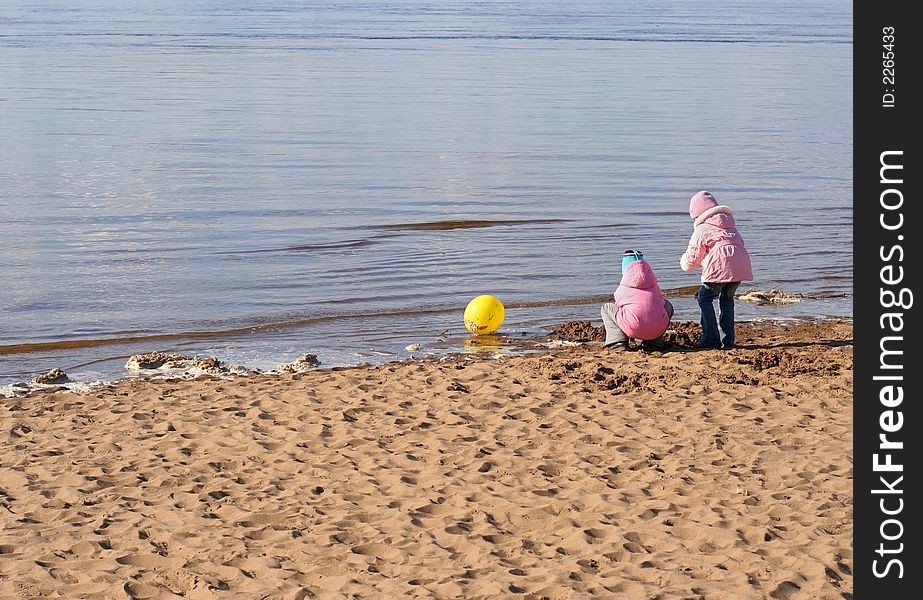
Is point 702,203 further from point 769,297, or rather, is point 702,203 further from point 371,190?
point 371,190

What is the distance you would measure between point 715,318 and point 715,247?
2.31 feet

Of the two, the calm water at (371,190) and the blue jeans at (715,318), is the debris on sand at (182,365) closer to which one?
the calm water at (371,190)

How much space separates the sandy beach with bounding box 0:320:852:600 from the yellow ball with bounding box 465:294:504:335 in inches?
57.8

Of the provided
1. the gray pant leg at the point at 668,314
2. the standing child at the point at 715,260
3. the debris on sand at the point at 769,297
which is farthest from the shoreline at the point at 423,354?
the debris on sand at the point at 769,297

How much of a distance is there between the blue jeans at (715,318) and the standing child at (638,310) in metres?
0.37

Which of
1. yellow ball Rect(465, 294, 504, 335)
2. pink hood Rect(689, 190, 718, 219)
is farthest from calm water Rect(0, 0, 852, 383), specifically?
pink hood Rect(689, 190, 718, 219)

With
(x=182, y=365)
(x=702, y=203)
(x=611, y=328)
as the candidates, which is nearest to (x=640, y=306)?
(x=611, y=328)

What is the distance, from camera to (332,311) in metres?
12.4

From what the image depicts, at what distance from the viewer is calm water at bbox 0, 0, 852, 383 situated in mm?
12297

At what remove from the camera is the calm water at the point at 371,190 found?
12.3 m

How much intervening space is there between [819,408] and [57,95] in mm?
28098

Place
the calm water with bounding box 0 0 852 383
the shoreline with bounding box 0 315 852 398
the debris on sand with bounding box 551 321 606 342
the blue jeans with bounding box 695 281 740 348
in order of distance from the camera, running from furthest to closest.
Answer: the calm water with bounding box 0 0 852 383, the debris on sand with bounding box 551 321 606 342, the blue jeans with bounding box 695 281 740 348, the shoreline with bounding box 0 315 852 398

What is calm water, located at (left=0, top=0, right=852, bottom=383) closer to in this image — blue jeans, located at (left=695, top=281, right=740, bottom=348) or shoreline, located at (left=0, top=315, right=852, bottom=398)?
shoreline, located at (left=0, top=315, right=852, bottom=398)
